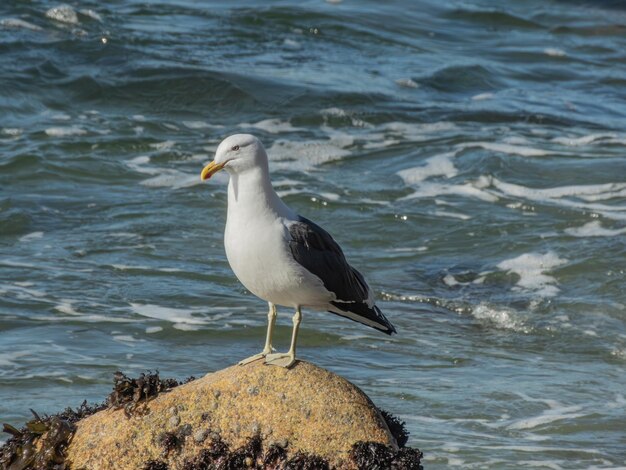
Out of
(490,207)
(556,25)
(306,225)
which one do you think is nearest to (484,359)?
(306,225)

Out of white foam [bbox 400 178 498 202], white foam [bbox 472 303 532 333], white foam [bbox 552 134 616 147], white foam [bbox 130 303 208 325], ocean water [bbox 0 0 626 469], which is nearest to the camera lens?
ocean water [bbox 0 0 626 469]

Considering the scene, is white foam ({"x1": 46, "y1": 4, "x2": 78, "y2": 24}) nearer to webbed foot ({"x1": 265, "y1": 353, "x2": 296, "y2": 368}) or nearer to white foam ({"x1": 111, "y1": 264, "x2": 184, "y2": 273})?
white foam ({"x1": 111, "y1": 264, "x2": 184, "y2": 273})

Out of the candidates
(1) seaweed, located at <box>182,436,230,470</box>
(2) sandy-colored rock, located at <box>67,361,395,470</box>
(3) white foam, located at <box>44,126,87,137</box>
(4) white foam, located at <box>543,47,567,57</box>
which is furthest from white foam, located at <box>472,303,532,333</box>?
(4) white foam, located at <box>543,47,567,57</box>

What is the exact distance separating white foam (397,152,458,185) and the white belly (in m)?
8.00

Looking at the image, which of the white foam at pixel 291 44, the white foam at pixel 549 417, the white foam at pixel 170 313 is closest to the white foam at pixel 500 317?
the white foam at pixel 549 417

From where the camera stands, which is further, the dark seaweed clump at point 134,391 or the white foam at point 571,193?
the white foam at point 571,193

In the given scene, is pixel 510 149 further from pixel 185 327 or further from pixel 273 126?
pixel 185 327

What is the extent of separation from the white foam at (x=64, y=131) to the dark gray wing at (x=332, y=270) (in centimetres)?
914

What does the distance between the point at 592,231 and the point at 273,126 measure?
4774 millimetres

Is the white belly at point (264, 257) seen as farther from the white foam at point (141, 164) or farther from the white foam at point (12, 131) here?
the white foam at point (12, 131)

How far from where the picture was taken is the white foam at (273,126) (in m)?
Answer: 14.5

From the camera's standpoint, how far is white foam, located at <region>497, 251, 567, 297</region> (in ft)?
32.4

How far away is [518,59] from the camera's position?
18.8 m

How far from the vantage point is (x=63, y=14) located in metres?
17.6
